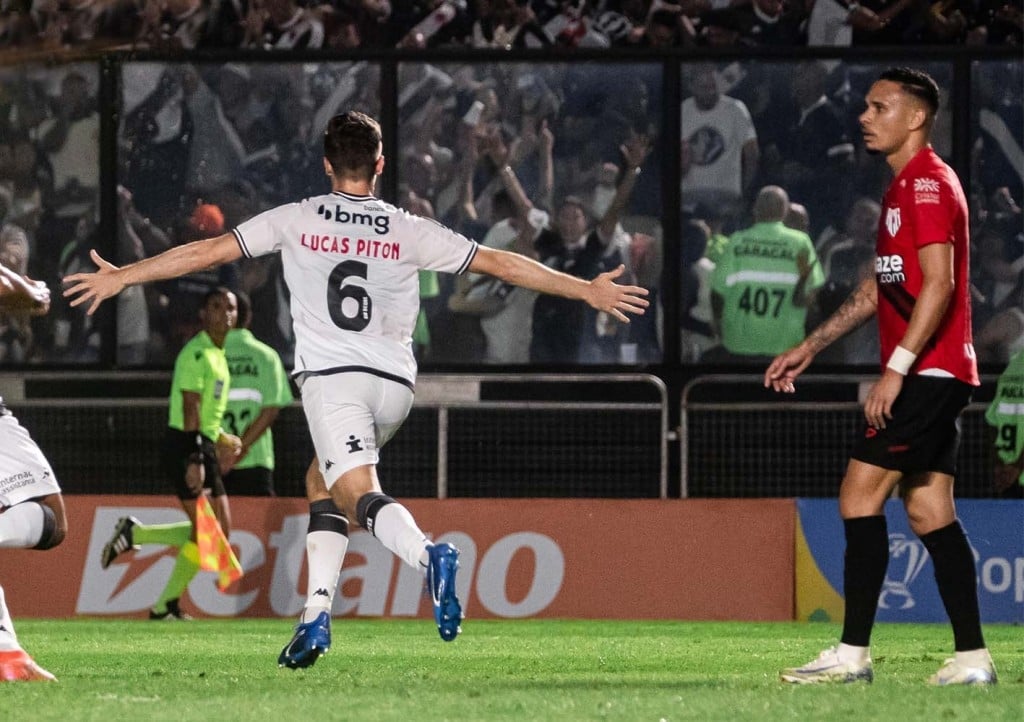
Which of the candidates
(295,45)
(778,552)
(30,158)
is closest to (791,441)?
→ (778,552)

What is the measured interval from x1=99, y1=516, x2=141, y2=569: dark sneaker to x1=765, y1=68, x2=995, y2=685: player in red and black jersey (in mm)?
7052

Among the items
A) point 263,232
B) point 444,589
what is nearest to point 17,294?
point 263,232

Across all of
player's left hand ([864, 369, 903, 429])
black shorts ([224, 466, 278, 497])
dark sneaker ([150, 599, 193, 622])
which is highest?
player's left hand ([864, 369, 903, 429])

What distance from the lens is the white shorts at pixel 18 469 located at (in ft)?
25.1

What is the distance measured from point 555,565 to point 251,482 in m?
2.19

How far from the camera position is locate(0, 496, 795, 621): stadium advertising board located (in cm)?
1370

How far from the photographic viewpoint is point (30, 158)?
1589 cm

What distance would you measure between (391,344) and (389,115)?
7.71 m

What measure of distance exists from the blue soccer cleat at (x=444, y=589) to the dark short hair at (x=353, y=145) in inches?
61.8

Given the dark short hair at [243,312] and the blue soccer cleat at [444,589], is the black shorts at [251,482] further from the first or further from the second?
the blue soccer cleat at [444,589]

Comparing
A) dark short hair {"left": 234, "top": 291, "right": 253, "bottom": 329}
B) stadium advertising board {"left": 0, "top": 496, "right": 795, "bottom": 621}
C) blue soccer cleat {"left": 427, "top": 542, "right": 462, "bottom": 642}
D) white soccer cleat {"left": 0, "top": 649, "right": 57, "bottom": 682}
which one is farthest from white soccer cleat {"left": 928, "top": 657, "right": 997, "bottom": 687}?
dark short hair {"left": 234, "top": 291, "right": 253, "bottom": 329}

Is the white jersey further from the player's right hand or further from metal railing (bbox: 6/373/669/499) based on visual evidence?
metal railing (bbox: 6/373/669/499)

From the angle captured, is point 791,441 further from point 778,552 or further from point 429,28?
point 429,28

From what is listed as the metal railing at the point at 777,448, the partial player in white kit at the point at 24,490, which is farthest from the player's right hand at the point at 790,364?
the metal railing at the point at 777,448
